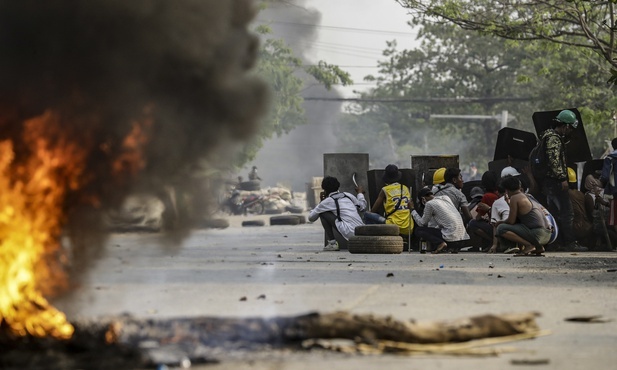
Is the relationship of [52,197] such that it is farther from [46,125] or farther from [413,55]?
[413,55]

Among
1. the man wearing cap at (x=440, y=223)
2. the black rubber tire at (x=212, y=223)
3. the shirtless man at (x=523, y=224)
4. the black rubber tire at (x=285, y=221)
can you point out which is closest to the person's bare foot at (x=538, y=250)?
the shirtless man at (x=523, y=224)

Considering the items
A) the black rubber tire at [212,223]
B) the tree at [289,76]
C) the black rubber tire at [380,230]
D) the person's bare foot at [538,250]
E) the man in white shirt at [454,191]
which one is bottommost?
the person's bare foot at [538,250]

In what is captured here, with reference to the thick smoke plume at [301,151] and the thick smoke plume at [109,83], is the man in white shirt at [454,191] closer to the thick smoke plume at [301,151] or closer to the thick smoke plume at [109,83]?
the thick smoke plume at [109,83]

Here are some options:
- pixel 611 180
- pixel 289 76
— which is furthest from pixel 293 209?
pixel 611 180

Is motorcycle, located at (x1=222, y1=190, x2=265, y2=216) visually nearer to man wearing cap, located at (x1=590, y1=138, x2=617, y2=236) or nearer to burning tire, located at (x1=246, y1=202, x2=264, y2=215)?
burning tire, located at (x1=246, y1=202, x2=264, y2=215)

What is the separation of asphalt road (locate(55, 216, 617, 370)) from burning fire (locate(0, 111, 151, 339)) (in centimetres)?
32

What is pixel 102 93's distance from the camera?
8258 millimetres

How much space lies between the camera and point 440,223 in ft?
60.2

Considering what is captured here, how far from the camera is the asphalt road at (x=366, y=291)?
6.86 metres

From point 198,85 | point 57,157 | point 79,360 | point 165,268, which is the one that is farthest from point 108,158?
point 165,268

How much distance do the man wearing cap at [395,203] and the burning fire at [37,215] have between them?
11.0 m

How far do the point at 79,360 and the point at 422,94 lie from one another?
61.5 meters

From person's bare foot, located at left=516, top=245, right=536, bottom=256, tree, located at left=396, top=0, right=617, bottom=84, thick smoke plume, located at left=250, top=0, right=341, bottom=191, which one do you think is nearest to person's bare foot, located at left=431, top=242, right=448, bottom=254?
person's bare foot, located at left=516, top=245, right=536, bottom=256

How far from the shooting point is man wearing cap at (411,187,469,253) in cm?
1812
